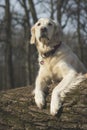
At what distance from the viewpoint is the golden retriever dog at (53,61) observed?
683 cm

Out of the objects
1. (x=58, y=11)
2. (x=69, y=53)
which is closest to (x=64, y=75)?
(x=69, y=53)

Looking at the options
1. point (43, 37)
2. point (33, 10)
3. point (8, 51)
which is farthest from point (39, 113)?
point (8, 51)

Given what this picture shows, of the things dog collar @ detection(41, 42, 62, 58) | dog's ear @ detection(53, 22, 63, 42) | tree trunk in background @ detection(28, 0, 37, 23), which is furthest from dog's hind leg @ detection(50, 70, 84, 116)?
tree trunk in background @ detection(28, 0, 37, 23)

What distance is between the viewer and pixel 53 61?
283 inches

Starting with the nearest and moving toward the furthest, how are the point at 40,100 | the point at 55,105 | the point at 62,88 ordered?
the point at 55,105, the point at 62,88, the point at 40,100

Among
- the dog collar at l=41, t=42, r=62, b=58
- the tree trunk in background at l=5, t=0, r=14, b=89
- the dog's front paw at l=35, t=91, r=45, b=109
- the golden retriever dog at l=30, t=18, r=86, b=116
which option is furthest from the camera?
the tree trunk in background at l=5, t=0, r=14, b=89

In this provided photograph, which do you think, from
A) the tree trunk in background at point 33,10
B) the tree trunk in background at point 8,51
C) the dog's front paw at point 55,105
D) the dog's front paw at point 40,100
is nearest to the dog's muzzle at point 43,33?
the dog's front paw at point 40,100

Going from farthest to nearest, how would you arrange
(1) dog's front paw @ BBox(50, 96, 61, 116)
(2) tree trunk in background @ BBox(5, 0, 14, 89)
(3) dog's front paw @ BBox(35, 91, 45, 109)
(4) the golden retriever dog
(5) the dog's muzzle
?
1. (2) tree trunk in background @ BBox(5, 0, 14, 89)
2. (5) the dog's muzzle
3. (4) the golden retriever dog
4. (3) dog's front paw @ BBox(35, 91, 45, 109)
5. (1) dog's front paw @ BBox(50, 96, 61, 116)

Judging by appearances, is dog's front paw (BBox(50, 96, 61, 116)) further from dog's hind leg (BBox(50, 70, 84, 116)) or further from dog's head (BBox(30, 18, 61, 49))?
dog's head (BBox(30, 18, 61, 49))

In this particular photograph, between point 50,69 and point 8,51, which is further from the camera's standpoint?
point 8,51

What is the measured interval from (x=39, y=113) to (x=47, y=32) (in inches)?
55.7

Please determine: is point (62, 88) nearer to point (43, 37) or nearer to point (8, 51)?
point (43, 37)

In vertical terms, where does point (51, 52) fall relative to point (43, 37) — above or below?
below

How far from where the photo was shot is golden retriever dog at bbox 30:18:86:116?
6.83 meters
